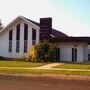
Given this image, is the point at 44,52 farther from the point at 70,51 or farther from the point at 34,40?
the point at 34,40

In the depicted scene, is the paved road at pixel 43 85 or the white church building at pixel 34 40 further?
the white church building at pixel 34 40

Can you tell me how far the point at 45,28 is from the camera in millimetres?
43031

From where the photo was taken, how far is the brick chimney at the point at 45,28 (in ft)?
141

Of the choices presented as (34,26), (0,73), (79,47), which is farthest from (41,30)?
(0,73)

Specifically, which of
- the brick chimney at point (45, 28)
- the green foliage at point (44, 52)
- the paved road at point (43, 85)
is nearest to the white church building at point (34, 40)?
the brick chimney at point (45, 28)

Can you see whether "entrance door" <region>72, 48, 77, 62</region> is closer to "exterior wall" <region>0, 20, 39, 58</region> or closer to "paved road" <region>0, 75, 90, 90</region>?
"exterior wall" <region>0, 20, 39, 58</region>

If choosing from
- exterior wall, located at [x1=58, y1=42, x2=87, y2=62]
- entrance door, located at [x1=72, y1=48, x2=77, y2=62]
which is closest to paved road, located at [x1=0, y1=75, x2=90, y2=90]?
exterior wall, located at [x1=58, y1=42, x2=87, y2=62]

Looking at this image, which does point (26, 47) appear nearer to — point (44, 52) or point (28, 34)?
point (28, 34)

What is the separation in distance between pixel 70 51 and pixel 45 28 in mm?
4450

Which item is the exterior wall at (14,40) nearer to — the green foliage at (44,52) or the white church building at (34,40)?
the white church building at (34,40)

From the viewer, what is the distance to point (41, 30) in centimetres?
4312

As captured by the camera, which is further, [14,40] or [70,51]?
[14,40]

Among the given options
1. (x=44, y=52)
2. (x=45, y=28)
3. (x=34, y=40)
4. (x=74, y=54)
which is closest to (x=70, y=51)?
(x=74, y=54)

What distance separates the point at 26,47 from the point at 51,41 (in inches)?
158
